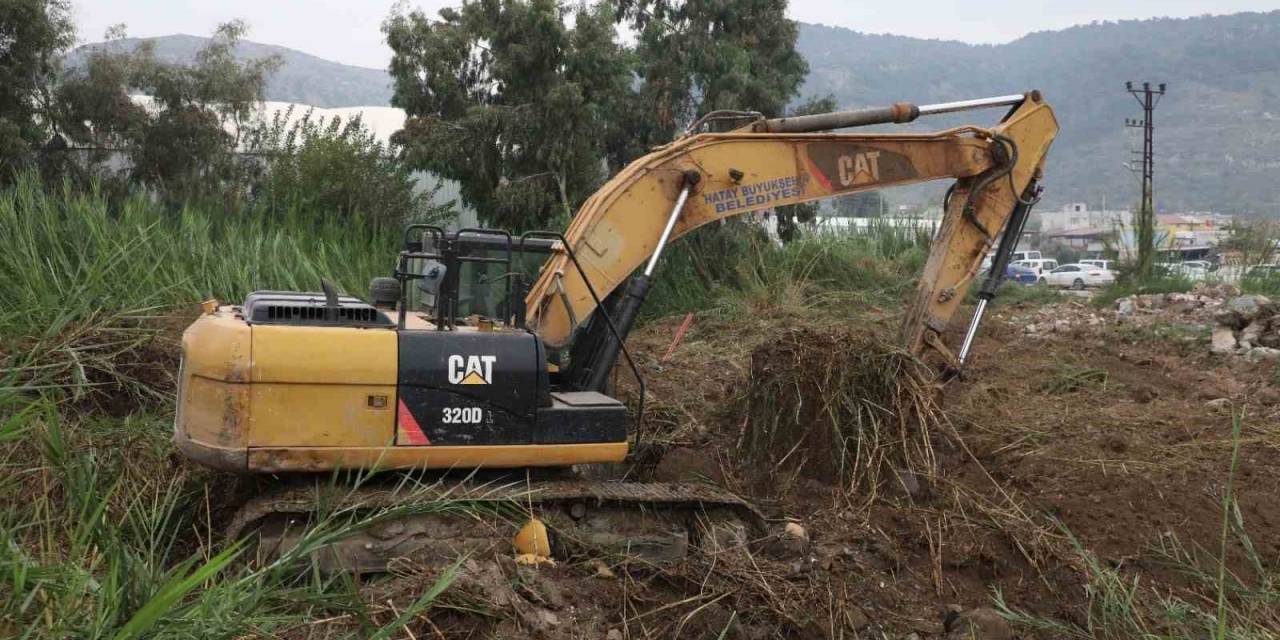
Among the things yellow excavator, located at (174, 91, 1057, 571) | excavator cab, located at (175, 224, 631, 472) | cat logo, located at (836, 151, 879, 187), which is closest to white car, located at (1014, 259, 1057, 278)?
cat logo, located at (836, 151, 879, 187)

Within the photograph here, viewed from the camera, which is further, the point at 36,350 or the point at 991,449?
the point at 991,449

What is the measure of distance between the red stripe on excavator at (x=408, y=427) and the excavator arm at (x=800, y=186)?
109 centimetres

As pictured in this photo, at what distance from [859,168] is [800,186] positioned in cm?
42

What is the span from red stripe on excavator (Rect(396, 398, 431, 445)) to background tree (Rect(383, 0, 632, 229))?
9201 mm

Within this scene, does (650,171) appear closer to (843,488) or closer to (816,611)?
(843,488)

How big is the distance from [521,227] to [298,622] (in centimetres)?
1149

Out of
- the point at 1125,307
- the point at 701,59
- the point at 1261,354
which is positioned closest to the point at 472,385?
the point at 1261,354

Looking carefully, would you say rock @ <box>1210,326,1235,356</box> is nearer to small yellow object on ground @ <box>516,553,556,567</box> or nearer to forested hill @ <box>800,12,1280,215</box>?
small yellow object on ground @ <box>516,553,556,567</box>

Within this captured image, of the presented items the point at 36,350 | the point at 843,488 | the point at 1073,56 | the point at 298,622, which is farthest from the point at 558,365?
the point at 1073,56

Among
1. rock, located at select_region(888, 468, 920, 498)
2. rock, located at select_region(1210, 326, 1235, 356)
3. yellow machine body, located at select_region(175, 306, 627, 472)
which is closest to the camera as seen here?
yellow machine body, located at select_region(175, 306, 627, 472)

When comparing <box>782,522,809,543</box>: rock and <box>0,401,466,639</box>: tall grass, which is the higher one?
<box>0,401,466,639</box>: tall grass

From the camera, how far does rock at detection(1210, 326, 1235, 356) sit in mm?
11758

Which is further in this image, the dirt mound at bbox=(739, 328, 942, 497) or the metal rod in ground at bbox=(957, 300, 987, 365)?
the metal rod in ground at bbox=(957, 300, 987, 365)

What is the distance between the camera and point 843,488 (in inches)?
274
